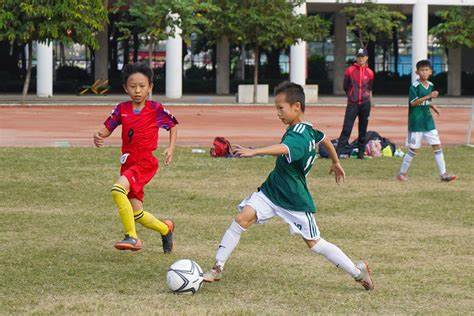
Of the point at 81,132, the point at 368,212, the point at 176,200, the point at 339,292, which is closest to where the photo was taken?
the point at 339,292

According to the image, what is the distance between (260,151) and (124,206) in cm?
239

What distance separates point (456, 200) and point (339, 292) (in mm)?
6674

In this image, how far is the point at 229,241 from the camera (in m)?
9.16

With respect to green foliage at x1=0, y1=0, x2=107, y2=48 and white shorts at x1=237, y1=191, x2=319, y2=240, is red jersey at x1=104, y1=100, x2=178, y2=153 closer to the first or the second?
white shorts at x1=237, y1=191, x2=319, y2=240

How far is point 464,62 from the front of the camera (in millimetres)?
72812

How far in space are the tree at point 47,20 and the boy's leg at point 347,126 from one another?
2095 centimetres

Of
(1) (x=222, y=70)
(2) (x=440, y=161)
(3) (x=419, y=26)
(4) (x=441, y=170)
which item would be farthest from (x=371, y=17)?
(4) (x=441, y=170)

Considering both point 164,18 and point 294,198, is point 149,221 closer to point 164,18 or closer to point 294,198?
point 294,198

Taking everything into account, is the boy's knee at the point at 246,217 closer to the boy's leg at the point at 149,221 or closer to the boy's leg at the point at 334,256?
the boy's leg at the point at 334,256

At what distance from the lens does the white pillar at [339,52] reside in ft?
208

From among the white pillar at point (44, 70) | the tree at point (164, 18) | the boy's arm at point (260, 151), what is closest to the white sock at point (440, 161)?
the boy's arm at point (260, 151)

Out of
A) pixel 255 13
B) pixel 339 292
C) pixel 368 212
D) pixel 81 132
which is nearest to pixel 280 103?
pixel 339 292

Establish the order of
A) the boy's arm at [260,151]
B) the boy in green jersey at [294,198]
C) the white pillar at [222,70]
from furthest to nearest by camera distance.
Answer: the white pillar at [222,70] → the boy in green jersey at [294,198] → the boy's arm at [260,151]

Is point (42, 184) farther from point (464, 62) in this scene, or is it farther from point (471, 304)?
point (464, 62)
